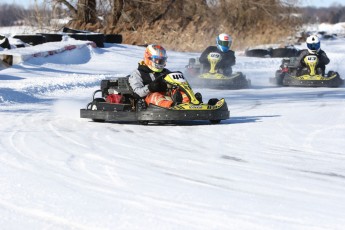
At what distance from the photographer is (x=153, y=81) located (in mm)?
10875

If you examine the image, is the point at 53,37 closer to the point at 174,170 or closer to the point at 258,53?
the point at 258,53

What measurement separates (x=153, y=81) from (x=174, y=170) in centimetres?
388

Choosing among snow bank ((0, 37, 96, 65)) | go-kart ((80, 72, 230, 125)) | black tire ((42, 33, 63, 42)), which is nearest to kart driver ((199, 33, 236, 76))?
snow bank ((0, 37, 96, 65))

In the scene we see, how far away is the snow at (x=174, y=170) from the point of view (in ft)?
17.5

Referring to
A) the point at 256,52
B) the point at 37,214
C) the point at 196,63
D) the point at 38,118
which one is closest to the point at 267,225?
the point at 37,214

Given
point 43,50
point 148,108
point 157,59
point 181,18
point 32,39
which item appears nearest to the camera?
point 148,108

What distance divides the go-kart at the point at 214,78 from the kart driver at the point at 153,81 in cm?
645

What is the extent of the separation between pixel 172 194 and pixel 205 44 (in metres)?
28.4

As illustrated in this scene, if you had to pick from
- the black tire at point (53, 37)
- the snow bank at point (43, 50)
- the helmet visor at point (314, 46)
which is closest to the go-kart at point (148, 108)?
the helmet visor at point (314, 46)

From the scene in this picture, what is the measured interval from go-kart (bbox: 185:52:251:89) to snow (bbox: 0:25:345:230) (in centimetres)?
367

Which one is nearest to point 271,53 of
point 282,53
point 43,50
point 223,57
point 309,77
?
point 282,53

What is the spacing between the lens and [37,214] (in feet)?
17.7

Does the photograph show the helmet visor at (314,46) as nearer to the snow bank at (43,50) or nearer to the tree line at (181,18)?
the snow bank at (43,50)

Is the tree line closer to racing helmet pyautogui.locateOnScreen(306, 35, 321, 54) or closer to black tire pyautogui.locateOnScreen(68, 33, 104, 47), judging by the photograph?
black tire pyautogui.locateOnScreen(68, 33, 104, 47)
